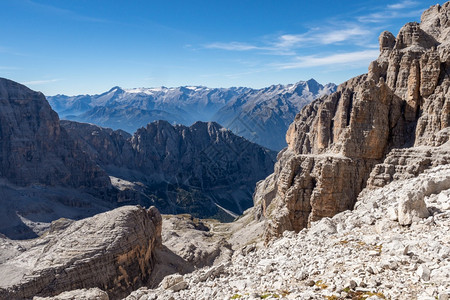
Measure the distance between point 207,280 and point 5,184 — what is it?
209 meters

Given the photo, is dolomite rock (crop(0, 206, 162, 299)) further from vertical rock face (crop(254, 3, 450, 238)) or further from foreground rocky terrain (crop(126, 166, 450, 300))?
foreground rocky terrain (crop(126, 166, 450, 300))

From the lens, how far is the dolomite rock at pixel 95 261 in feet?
175

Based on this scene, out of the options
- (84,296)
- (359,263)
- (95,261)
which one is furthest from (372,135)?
(95,261)

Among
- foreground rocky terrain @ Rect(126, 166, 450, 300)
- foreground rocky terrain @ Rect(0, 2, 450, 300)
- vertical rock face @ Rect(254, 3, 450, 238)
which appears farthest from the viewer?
vertical rock face @ Rect(254, 3, 450, 238)

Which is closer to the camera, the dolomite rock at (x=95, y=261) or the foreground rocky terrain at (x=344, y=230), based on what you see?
the foreground rocky terrain at (x=344, y=230)

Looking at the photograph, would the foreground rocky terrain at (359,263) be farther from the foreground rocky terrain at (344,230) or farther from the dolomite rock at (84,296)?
the dolomite rock at (84,296)

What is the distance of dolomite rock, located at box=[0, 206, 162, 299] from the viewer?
53.5 m

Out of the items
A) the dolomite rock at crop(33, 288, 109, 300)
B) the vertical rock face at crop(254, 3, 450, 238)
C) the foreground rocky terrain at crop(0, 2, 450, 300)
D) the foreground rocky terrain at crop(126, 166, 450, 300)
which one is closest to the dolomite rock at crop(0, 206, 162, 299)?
the foreground rocky terrain at crop(0, 2, 450, 300)

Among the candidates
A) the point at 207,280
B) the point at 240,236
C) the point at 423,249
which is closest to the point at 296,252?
the point at 207,280

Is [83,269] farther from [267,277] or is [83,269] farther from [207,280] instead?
[267,277]

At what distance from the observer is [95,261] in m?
58.1

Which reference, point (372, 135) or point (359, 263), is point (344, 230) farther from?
point (372, 135)

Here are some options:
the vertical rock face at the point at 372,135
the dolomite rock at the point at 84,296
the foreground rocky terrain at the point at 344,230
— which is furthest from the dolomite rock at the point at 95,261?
the vertical rock face at the point at 372,135

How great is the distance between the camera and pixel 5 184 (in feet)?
632
